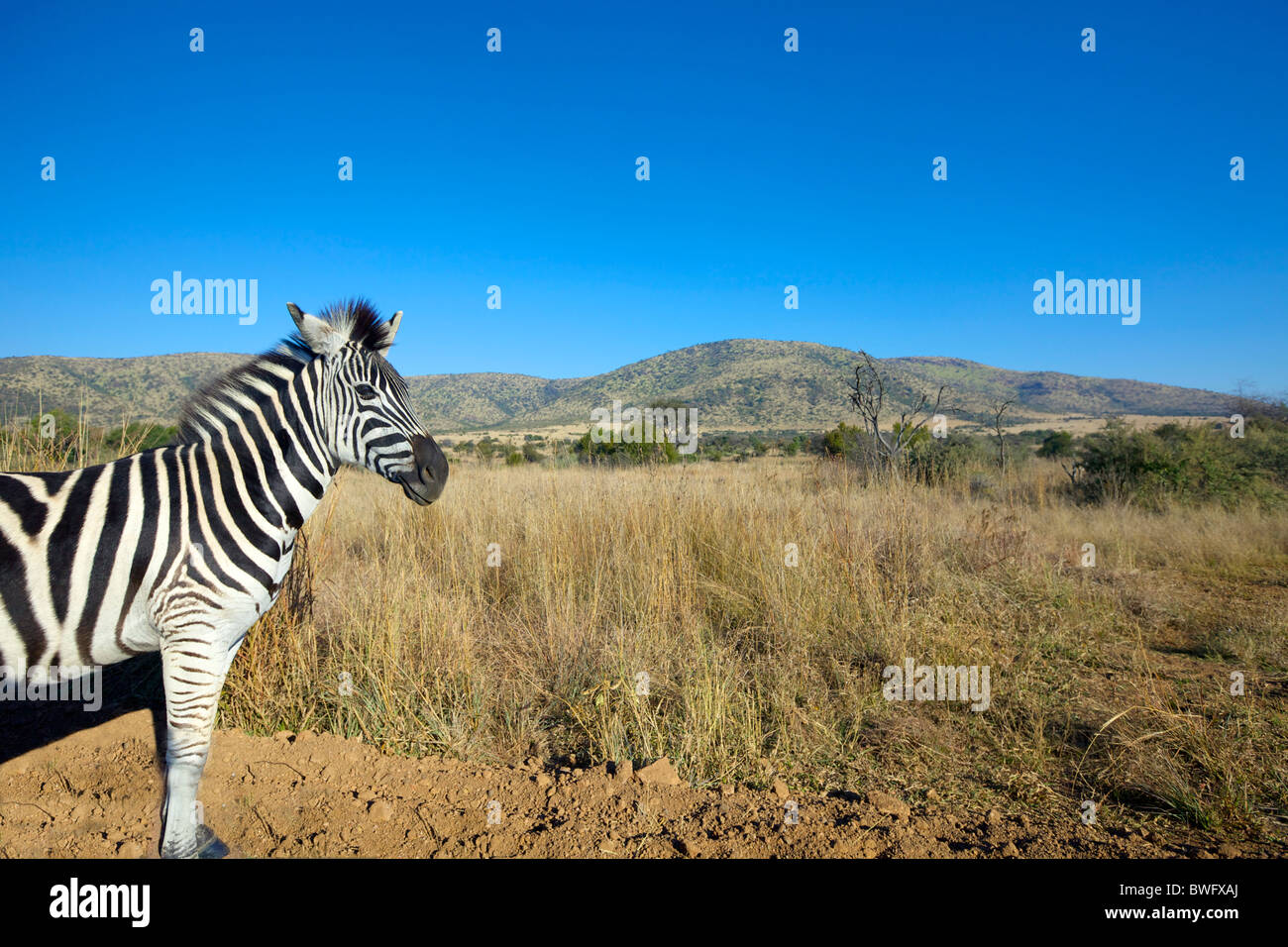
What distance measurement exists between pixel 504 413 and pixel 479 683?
214 ft

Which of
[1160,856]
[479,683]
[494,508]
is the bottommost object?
[1160,856]

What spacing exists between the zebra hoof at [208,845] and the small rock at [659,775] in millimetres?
1764

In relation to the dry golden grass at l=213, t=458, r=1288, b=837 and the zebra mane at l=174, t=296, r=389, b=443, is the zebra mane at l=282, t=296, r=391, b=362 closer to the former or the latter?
the zebra mane at l=174, t=296, r=389, b=443

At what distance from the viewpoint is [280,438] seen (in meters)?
2.64

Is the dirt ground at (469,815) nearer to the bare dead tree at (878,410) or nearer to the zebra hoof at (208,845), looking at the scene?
the zebra hoof at (208,845)

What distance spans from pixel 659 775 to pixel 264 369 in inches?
104

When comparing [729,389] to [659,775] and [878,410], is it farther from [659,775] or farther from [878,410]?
[659,775]

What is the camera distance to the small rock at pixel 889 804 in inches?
108

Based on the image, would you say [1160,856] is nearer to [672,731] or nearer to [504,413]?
[672,731]

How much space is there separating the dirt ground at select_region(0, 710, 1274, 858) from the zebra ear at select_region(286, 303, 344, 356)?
2.05m

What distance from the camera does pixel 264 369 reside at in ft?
8.98

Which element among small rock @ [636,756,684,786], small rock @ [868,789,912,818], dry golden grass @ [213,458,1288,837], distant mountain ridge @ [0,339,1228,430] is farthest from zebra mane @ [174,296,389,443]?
distant mountain ridge @ [0,339,1228,430]

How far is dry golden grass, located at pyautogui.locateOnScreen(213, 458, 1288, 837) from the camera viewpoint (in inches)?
127
